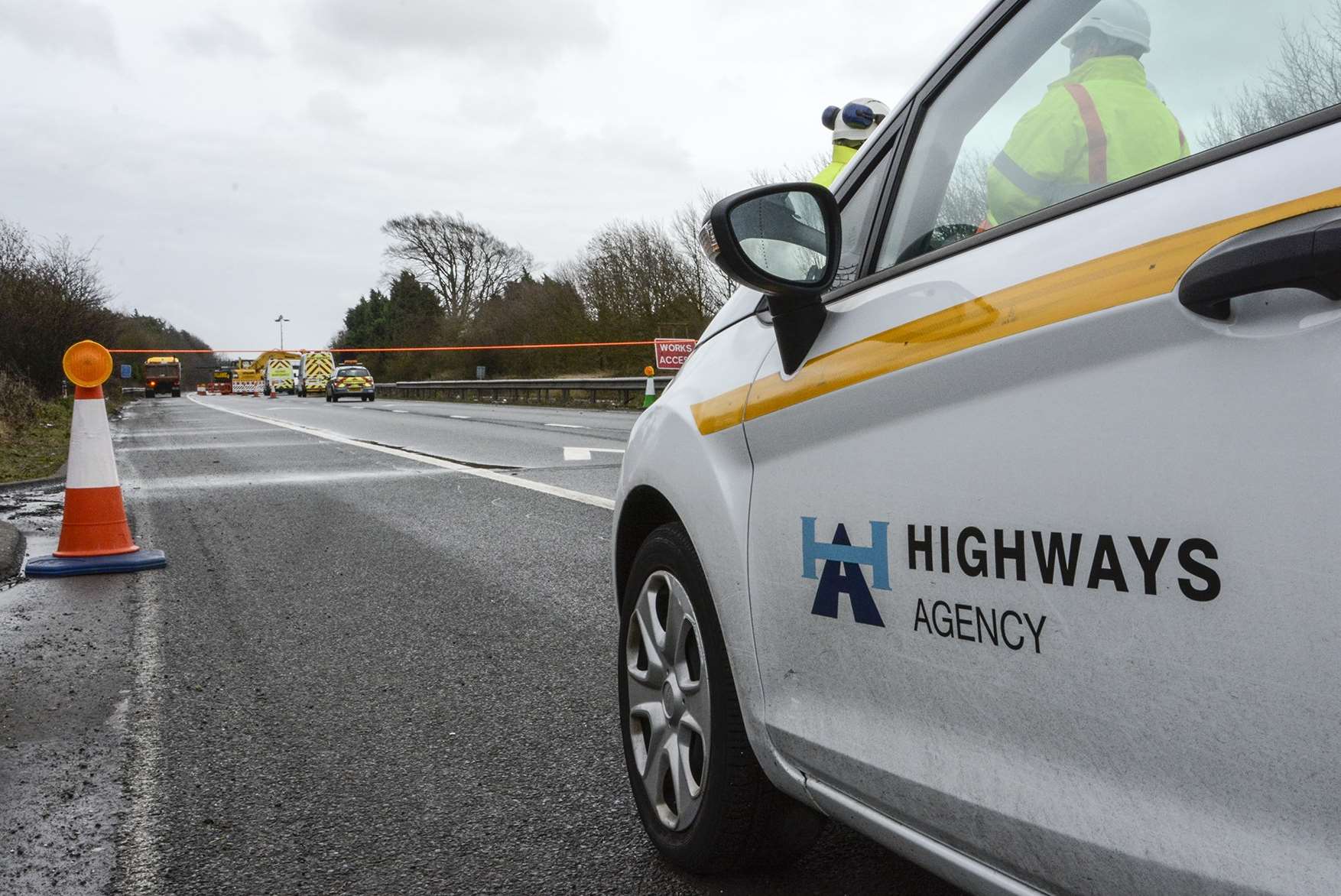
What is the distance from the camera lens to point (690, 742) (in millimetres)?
2502

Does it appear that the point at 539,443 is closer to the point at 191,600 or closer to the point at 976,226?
the point at 191,600

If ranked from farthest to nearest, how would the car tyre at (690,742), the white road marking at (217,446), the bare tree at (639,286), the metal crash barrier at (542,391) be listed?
the bare tree at (639,286) < the metal crash barrier at (542,391) < the white road marking at (217,446) < the car tyre at (690,742)

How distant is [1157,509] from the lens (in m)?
1.32

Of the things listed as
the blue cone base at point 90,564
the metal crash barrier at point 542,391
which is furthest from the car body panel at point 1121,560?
the metal crash barrier at point 542,391

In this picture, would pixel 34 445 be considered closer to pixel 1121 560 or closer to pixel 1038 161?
pixel 1038 161

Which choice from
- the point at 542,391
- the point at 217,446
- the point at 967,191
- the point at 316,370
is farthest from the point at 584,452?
the point at 316,370

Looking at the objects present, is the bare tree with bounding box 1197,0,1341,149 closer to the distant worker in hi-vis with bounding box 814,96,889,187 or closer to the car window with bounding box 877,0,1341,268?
the car window with bounding box 877,0,1341,268

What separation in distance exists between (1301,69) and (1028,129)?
50 centimetres

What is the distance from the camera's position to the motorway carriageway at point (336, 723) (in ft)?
8.80

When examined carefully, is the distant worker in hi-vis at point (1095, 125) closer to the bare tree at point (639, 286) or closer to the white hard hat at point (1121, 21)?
the white hard hat at point (1121, 21)

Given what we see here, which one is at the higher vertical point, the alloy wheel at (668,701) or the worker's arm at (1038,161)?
the worker's arm at (1038,161)

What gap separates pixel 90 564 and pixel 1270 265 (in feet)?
21.4

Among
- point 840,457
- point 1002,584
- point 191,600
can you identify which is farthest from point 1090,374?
point 191,600

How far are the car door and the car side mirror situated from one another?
0.07m
